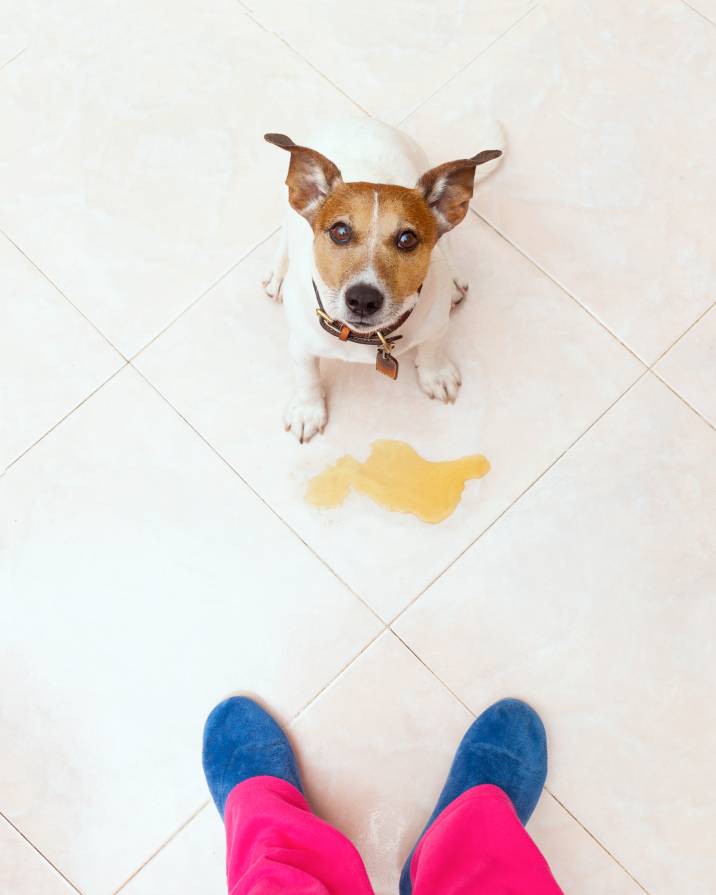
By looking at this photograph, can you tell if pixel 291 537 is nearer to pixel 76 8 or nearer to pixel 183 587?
pixel 183 587

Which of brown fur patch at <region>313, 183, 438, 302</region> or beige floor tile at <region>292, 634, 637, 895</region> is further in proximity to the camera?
beige floor tile at <region>292, 634, 637, 895</region>

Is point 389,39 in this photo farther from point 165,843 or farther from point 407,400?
point 165,843

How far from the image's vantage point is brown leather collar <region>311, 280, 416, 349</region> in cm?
174

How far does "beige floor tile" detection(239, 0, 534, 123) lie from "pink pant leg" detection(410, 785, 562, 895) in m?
1.94

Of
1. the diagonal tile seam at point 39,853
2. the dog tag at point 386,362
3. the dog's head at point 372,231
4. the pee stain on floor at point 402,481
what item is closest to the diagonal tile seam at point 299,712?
the diagonal tile seam at point 39,853

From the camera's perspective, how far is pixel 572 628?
7.11 ft

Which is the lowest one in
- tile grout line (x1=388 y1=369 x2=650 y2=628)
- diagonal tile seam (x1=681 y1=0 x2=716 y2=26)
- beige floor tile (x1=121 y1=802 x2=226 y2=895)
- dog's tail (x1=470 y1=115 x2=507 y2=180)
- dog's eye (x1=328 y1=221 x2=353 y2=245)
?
beige floor tile (x1=121 y1=802 x2=226 y2=895)

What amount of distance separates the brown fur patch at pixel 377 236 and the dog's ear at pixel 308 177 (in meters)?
0.04

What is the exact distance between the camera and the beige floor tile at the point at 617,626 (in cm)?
208

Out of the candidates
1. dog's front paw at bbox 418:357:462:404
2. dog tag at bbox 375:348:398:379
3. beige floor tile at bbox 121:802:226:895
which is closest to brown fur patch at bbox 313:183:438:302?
dog tag at bbox 375:348:398:379

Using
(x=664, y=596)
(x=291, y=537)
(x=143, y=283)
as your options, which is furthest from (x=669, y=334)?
(x=143, y=283)

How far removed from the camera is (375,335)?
5.82 ft

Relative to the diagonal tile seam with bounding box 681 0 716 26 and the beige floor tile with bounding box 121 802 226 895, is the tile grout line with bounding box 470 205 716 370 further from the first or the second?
the beige floor tile with bounding box 121 802 226 895

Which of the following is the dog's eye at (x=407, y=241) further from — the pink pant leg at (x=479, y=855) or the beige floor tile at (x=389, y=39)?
the pink pant leg at (x=479, y=855)
